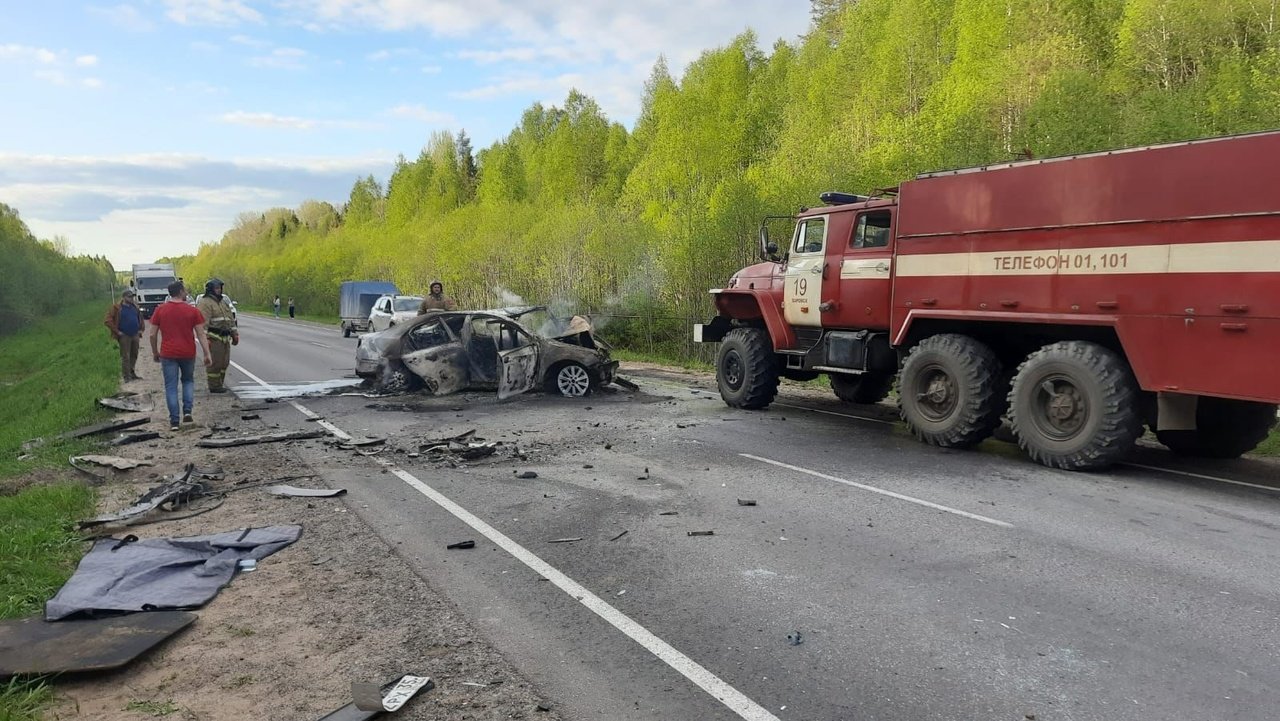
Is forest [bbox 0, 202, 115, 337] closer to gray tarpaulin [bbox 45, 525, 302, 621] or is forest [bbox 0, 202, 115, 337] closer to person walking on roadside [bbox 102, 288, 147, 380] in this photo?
person walking on roadside [bbox 102, 288, 147, 380]

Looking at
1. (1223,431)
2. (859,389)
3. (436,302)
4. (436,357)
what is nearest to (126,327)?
(436,302)

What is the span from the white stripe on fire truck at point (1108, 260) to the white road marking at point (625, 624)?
584 cm

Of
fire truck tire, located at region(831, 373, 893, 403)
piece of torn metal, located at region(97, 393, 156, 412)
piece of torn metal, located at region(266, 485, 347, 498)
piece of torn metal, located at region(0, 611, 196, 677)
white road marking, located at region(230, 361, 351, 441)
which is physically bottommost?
piece of torn metal, located at region(97, 393, 156, 412)

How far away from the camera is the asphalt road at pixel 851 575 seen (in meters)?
3.31

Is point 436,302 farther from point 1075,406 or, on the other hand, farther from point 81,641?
point 81,641

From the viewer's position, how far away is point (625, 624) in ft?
13.1

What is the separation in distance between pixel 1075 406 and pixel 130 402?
13.4 m

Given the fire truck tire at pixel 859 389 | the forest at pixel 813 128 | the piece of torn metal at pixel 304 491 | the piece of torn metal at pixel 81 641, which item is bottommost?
the piece of torn metal at pixel 304 491

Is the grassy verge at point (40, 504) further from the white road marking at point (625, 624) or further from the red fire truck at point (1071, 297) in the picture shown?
the red fire truck at point (1071, 297)

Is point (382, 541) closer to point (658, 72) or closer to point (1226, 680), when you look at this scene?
point (1226, 680)

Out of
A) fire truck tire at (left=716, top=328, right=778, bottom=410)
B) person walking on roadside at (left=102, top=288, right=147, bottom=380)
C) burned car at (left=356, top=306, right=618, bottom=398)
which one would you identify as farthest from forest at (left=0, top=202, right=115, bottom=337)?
fire truck tire at (left=716, top=328, right=778, bottom=410)

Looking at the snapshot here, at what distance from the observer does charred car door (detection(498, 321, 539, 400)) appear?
12328 mm

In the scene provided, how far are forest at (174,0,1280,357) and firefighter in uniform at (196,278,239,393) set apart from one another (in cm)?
1179

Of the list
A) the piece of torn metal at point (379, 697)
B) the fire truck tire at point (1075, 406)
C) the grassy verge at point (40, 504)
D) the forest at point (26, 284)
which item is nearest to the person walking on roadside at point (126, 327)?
the grassy verge at point (40, 504)
